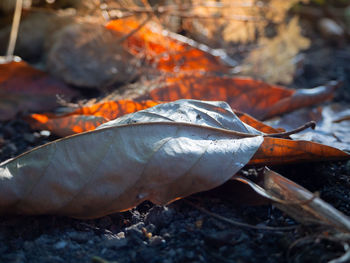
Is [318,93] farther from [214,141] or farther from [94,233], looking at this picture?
[94,233]

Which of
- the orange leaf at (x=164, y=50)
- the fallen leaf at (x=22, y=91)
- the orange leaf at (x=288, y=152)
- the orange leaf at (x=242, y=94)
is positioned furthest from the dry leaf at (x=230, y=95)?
the orange leaf at (x=288, y=152)

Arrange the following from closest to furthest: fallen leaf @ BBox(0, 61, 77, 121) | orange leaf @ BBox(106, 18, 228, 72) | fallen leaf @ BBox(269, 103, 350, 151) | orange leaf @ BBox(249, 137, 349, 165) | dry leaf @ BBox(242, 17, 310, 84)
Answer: orange leaf @ BBox(249, 137, 349, 165) < fallen leaf @ BBox(269, 103, 350, 151) < fallen leaf @ BBox(0, 61, 77, 121) < orange leaf @ BBox(106, 18, 228, 72) < dry leaf @ BBox(242, 17, 310, 84)

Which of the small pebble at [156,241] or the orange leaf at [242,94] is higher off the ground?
the orange leaf at [242,94]

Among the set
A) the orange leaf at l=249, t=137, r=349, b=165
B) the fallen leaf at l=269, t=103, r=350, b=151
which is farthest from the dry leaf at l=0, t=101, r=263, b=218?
the fallen leaf at l=269, t=103, r=350, b=151

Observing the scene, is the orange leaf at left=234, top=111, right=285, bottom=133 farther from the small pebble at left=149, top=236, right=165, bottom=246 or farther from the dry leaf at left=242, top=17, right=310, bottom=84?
the dry leaf at left=242, top=17, right=310, bottom=84

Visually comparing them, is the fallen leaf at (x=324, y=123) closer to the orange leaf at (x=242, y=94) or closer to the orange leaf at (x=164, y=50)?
the orange leaf at (x=242, y=94)

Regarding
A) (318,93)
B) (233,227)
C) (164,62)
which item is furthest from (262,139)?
(164,62)
